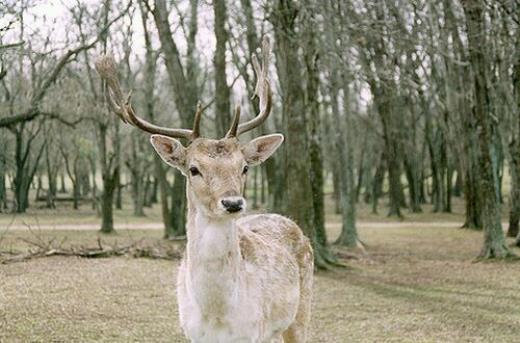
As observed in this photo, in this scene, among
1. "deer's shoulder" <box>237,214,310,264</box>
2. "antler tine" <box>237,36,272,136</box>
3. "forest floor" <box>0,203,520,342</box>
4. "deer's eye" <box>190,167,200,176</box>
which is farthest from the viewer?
"forest floor" <box>0,203,520,342</box>

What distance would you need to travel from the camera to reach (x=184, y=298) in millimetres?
5555

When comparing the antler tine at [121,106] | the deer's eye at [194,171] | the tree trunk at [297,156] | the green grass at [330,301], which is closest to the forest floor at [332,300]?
the green grass at [330,301]

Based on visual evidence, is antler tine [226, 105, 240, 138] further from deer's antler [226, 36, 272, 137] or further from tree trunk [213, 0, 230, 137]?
tree trunk [213, 0, 230, 137]

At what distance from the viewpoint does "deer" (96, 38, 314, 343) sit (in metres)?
5.19

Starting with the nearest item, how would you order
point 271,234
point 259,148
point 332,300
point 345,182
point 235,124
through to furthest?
point 235,124 → point 259,148 → point 271,234 → point 332,300 → point 345,182

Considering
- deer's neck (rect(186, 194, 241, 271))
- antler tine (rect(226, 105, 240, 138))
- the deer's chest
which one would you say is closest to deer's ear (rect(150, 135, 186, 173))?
antler tine (rect(226, 105, 240, 138))

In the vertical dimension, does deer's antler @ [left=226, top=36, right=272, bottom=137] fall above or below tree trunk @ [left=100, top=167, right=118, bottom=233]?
above

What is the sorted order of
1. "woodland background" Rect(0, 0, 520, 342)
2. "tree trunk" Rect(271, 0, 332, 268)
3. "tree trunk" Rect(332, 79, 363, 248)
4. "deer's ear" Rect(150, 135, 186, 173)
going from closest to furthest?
1. "deer's ear" Rect(150, 135, 186, 173)
2. "woodland background" Rect(0, 0, 520, 342)
3. "tree trunk" Rect(271, 0, 332, 268)
4. "tree trunk" Rect(332, 79, 363, 248)

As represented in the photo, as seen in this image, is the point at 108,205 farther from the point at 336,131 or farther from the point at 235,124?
the point at 235,124

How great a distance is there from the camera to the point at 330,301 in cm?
1173

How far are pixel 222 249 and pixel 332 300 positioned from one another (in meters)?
6.92

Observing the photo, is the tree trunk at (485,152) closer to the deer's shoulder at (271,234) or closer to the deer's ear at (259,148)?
the deer's shoulder at (271,234)

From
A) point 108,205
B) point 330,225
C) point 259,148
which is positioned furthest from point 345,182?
point 259,148

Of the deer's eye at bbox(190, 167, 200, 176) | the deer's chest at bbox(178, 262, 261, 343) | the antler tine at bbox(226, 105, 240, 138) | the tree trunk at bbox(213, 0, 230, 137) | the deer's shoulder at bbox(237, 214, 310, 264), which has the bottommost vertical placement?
the deer's chest at bbox(178, 262, 261, 343)
